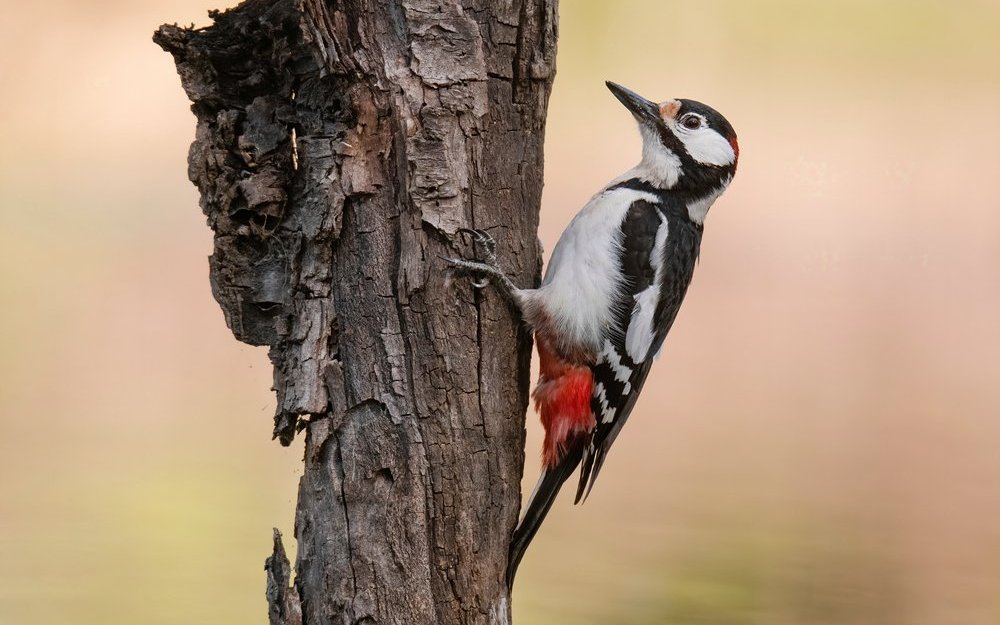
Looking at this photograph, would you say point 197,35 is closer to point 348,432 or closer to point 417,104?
point 417,104

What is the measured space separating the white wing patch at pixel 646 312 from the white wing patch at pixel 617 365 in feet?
0.12

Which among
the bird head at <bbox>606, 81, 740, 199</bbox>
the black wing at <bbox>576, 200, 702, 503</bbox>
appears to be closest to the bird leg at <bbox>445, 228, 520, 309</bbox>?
the black wing at <bbox>576, 200, 702, 503</bbox>

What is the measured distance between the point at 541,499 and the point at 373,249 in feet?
2.55

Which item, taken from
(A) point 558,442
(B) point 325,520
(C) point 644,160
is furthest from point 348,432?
(C) point 644,160

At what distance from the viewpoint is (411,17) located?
202 centimetres

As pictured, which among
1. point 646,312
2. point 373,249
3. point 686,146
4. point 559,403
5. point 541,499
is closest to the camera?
point 373,249

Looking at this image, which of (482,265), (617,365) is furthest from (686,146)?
(482,265)

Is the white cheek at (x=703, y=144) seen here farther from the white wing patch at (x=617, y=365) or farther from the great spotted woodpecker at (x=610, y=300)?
the white wing patch at (x=617, y=365)

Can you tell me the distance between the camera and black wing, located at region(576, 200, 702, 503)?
8.70 ft

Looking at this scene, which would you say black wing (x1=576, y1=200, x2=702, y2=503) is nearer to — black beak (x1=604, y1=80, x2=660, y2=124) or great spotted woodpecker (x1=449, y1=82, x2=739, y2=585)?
great spotted woodpecker (x1=449, y1=82, x2=739, y2=585)

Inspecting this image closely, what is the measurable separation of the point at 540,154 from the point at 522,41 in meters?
0.26

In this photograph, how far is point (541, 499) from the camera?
247cm

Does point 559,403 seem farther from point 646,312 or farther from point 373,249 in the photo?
point 373,249

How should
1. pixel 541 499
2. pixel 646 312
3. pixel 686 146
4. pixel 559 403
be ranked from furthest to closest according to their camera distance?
pixel 686 146, pixel 646 312, pixel 559 403, pixel 541 499
